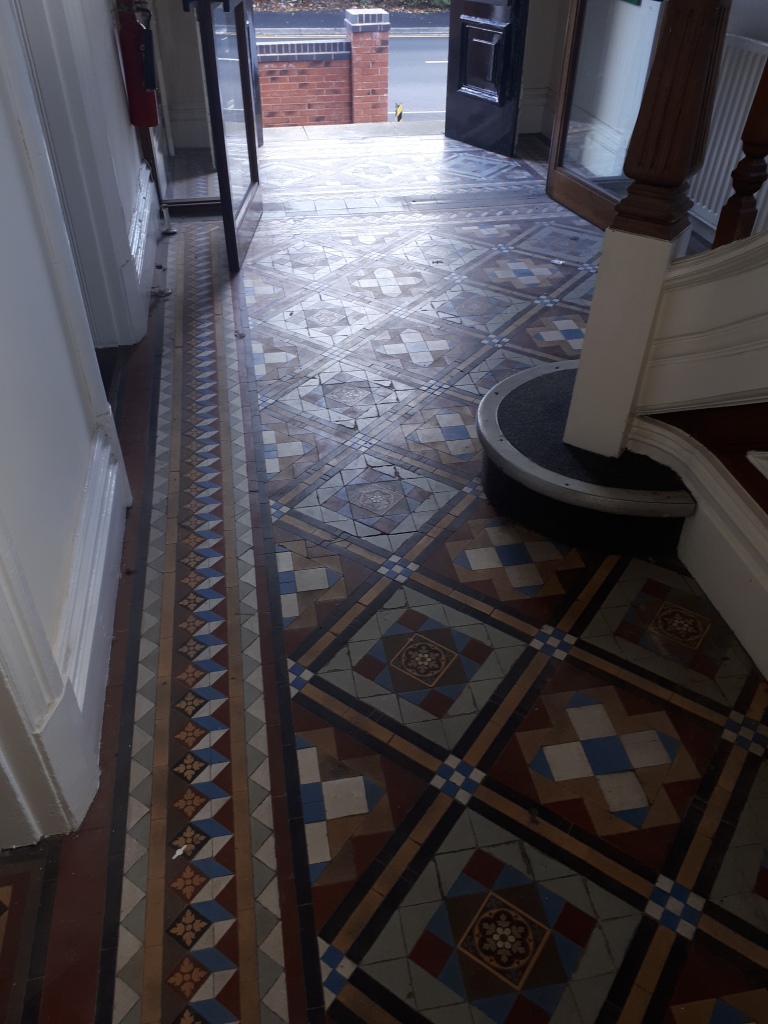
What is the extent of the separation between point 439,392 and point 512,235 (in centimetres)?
193

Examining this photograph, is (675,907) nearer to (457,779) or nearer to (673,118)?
(457,779)

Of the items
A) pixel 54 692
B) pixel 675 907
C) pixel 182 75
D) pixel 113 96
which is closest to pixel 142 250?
pixel 113 96

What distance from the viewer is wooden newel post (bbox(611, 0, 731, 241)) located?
6.19 feet

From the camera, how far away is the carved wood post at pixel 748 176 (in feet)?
7.46

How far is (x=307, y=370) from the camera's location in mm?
3449

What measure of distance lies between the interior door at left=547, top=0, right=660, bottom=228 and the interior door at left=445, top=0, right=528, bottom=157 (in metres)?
0.70

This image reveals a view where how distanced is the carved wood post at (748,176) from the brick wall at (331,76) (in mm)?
9204

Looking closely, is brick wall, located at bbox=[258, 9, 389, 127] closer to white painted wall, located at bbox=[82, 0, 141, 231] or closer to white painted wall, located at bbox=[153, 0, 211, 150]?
white painted wall, located at bbox=[153, 0, 211, 150]

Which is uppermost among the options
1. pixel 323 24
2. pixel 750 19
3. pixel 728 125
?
pixel 750 19

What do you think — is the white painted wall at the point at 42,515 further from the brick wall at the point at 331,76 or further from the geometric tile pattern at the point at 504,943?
the brick wall at the point at 331,76

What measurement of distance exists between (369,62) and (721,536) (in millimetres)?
10149

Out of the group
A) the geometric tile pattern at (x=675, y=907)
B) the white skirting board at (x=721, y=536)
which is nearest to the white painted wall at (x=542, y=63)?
the white skirting board at (x=721, y=536)

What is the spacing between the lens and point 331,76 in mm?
10438

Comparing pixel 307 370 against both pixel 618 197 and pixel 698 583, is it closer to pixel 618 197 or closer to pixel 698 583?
pixel 698 583
